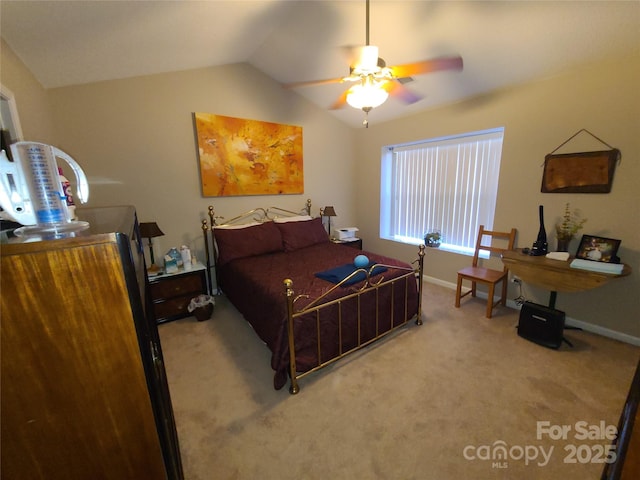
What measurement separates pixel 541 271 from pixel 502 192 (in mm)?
982

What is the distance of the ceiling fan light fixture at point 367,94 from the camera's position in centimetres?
168

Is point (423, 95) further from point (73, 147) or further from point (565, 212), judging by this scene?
point (73, 147)

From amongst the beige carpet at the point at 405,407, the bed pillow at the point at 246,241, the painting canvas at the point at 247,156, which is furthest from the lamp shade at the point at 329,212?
the beige carpet at the point at 405,407

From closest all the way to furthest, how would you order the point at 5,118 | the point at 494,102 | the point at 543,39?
the point at 5,118
the point at 543,39
the point at 494,102

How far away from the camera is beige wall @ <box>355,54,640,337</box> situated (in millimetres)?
2133

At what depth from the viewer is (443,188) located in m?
3.53

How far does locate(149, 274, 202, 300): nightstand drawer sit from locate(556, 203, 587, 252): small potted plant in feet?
11.7

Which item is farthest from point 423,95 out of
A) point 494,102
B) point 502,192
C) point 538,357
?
point 538,357

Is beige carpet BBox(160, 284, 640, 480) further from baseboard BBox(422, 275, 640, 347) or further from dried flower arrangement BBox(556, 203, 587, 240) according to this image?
dried flower arrangement BBox(556, 203, 587, 240)

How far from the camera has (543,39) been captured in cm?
205

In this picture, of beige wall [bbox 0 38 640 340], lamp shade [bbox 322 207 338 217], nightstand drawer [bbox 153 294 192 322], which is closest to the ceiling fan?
beige wall [bbox 0 38 640 340]

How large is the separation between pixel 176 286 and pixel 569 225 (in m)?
3.84

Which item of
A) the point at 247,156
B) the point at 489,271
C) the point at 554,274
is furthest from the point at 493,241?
the point at 247,156

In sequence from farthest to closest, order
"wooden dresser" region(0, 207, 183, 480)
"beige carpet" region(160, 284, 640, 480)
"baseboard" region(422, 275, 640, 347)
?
"baseboard" region(422, 275, 640, 347)
"beige carpet" region(160, 284, 640, 480)
"wooden dresser" region(0, 207, 183, 480)
